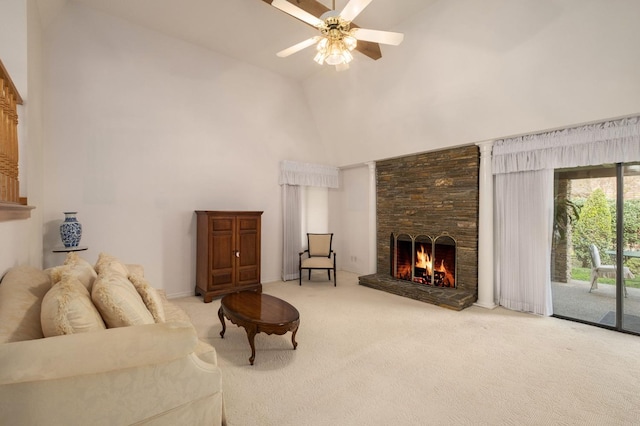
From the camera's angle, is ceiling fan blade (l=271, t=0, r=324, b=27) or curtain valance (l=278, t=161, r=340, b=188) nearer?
ceiling fan blade (l=271, t=0, r=324, b=27)

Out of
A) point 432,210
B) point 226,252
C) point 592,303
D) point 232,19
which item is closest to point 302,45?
point 232,19

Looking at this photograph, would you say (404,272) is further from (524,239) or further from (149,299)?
(149,299)

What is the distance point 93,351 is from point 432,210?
473 centimetres

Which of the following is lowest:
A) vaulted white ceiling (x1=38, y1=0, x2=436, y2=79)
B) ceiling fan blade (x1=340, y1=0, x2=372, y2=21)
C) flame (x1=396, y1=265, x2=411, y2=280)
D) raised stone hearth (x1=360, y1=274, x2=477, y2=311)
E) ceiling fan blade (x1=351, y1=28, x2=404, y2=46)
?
raised stone hearth (x1=360, y1=274, x2=477, y2=311)

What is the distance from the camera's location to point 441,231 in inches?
191

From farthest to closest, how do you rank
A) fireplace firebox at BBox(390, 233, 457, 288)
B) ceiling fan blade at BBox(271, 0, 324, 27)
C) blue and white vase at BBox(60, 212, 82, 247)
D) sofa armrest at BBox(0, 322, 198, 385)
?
1. fireplace firebox at BBox(390, 233, 457, 288)
2. blue and white vase at BBox(60, 212, 82, 247)
3. ceiling fan blade at BBox(271, 0, 324, 27)
4. sofa armrest at BBox(0, 322, 198, 385)

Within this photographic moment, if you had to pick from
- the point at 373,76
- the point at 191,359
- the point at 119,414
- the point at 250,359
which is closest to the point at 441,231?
the point at 373,76

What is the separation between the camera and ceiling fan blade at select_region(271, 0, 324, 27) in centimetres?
241

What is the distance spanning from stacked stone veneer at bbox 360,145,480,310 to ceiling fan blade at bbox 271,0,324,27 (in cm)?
304

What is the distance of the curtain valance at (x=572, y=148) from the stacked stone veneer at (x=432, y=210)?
1.49ft

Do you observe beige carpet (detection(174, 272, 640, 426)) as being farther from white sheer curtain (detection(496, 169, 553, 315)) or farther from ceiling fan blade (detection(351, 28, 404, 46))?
ceiling fan blade (detection(351, 28, 404, 46))

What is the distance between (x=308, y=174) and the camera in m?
6.13

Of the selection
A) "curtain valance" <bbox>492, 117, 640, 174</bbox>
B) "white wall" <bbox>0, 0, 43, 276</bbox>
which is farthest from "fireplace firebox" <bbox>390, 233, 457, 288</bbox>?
"white wall" <bbox>0, 0, 43, 276</bbox>

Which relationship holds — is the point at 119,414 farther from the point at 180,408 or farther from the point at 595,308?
the point at 595,308
